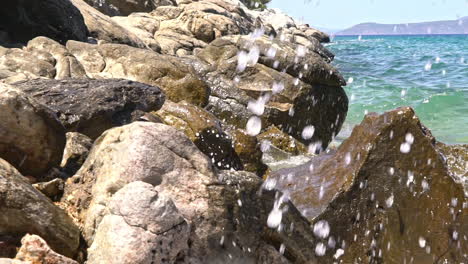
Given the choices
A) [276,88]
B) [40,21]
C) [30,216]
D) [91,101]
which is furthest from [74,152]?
[40,21]

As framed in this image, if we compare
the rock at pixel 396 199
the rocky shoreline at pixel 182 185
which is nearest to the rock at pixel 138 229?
the rocky shoreline at pixel 182 185

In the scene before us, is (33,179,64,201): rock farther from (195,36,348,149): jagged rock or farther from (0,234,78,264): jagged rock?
(195,36,348,149): jagged rock

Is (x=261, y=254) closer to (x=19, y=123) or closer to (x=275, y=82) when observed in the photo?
(x=19, y=123)

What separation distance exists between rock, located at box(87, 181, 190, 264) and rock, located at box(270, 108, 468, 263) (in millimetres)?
2135

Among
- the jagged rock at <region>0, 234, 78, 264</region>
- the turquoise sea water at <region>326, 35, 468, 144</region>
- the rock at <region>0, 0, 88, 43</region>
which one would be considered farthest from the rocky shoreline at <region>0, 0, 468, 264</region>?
the turquoise sea water at <region>326, 35, 468, 144</region>

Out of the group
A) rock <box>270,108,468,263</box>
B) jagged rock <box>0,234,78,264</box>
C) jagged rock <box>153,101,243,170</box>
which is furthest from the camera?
jagged rock <box>153,101,243,170</box>

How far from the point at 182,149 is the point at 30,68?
6.20 m

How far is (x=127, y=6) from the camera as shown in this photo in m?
29.6

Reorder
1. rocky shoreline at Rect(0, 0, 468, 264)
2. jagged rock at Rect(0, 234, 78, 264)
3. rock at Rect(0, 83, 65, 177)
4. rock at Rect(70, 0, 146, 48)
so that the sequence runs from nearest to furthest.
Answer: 1. jagged rock at Rect(0, 234, 78, 264)
2. rocky shoreline at Rect(0, 0, 468, 264)
3. rock at Rect(0, 83, 65, 177)
4. rock at Rect(70, 0, 146, 48)

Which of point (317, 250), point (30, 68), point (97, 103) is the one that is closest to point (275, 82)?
point (30, 68)

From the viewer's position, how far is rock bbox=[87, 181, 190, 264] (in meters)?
3.96

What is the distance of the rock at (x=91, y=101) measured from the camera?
672 cm

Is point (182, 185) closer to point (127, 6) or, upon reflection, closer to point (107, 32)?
point (107, 32)

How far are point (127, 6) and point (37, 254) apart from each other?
2710cm
